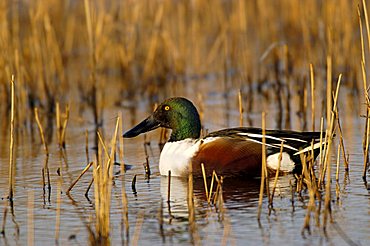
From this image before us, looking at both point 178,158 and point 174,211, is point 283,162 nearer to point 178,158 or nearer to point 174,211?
point 178,158

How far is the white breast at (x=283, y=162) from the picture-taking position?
7.30 meters

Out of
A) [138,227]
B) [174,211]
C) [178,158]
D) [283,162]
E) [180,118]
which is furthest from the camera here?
[180,118]

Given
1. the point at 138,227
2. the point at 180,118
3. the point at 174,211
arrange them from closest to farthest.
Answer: the point at 138,227 < the point at 174,211 < the point at 180,118

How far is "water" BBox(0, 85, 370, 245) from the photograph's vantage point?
17.8ft

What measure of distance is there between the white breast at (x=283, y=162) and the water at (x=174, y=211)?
0.19m

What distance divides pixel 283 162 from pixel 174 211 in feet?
4.80

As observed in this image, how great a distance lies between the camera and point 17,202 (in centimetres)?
657

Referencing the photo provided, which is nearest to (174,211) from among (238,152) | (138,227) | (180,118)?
(138,227)

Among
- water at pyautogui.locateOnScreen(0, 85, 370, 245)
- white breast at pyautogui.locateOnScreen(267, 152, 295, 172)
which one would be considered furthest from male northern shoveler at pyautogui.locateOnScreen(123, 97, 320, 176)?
water at pyautogui.locateOnScreen(0, 85, 370, 245)

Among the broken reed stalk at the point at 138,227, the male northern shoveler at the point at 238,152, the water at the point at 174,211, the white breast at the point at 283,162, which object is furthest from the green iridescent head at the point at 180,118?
the broken reed stalk at the point at 138,227

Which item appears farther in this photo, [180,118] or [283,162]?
[180,118]

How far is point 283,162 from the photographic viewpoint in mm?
7332

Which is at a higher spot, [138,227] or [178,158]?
[178,158]

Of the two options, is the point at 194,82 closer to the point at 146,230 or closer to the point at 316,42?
the point at 316,42
